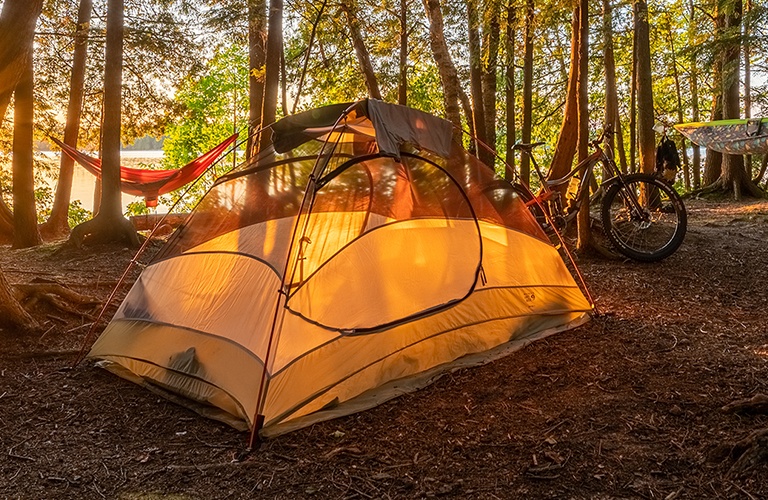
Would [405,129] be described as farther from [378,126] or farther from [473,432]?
[473,432]

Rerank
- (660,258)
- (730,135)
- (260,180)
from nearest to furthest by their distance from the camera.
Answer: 1. (260,180)
2. (660,258)
3. (730,135)

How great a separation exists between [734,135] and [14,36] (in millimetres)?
7072

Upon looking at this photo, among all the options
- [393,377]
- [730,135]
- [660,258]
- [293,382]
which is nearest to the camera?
[293,382]

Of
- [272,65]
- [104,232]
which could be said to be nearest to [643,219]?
[272,65]

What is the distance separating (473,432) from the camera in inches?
83.3

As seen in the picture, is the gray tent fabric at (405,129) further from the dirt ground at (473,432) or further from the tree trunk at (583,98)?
→ the tree trunk at (583,98)

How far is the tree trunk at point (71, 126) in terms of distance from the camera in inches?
307

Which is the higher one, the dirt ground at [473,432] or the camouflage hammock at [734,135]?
the camouflage hammock at [734,135]

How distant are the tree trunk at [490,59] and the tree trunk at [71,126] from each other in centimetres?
507

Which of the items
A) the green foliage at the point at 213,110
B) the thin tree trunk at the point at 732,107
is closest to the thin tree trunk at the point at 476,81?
the thin tree trunk at the point at 732,107

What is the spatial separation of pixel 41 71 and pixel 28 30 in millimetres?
6718

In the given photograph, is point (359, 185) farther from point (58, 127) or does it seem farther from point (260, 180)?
point (58, 127)

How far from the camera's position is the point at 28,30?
2.92 meters

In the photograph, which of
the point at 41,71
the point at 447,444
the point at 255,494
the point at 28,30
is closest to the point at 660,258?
the point at 447,444
